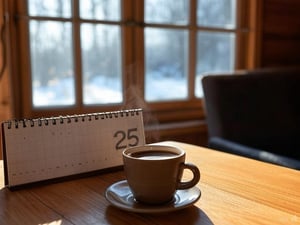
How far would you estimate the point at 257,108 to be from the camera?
175 cm

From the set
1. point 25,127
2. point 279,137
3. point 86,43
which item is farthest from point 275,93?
point 25,127

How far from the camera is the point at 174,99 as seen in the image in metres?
2.05

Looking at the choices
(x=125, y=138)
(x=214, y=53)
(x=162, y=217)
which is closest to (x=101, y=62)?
(x=214, y=53)

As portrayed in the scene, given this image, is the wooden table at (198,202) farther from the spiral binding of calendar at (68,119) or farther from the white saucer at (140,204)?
the spiral binding of calendar at (68,119)

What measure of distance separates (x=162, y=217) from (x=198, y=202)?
3.5 inches

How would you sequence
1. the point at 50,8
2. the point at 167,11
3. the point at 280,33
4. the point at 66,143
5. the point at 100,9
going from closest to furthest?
1. the point at 66,143
2. the point at 50,8
3. the point at 100,9
4. the point at 167,11
5. the point at 280,33

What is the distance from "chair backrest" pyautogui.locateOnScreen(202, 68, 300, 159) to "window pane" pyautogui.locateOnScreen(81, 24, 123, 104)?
46cm

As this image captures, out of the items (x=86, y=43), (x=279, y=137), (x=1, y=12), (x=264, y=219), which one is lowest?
(x=279, y=137)

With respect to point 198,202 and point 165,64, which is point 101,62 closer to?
point 165,64

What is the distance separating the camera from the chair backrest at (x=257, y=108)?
1.65 meters

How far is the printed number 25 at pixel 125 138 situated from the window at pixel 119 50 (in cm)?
56

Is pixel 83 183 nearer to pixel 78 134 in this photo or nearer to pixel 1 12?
pixel 78 134

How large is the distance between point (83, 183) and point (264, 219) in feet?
1.17

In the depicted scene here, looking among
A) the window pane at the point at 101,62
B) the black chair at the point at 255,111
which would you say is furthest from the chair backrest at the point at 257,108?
the window pane at the point at 101,62
